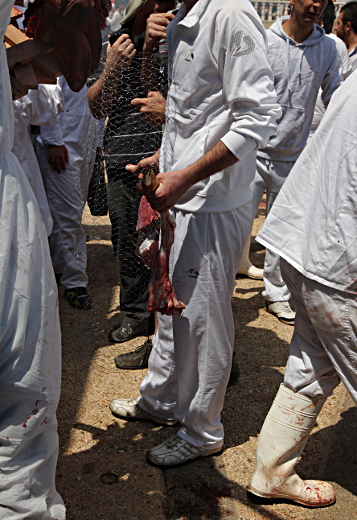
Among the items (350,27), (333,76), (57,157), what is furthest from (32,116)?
(350,27)

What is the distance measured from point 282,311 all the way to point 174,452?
1961 millimetres

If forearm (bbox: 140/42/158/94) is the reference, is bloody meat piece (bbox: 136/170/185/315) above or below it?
below

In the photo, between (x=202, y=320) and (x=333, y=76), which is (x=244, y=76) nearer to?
(x=202, y=320)

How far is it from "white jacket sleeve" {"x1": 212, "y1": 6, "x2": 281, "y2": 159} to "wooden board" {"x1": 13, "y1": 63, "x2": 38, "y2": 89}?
740 millimetres

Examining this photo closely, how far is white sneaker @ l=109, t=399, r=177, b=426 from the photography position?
118 inches

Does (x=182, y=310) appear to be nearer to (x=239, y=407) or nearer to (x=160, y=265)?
(x=160, y=265)

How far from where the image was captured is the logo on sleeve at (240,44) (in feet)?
6.94

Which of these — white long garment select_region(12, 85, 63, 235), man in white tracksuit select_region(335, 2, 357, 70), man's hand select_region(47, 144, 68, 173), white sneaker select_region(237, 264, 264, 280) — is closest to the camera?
white long garment select_region(12, 85, 63, 235)

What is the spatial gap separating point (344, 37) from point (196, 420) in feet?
15.7

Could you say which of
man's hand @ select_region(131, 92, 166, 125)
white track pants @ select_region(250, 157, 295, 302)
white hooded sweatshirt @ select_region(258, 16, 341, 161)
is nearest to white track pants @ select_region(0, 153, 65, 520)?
man's hand @ select_region(131, 92, 166, 125)

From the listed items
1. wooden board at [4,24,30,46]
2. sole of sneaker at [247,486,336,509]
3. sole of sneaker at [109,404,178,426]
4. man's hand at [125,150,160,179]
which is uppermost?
wooden board at [4,24,30,46]

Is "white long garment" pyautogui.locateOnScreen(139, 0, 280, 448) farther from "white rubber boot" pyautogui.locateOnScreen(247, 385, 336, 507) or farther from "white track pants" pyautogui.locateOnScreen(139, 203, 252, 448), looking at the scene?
"white rubber boot" pyautogui.locateOnScreen(247, 385, 336, 507)

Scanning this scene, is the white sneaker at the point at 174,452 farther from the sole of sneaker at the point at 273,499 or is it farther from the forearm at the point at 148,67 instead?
the forearm at the point at 148,67

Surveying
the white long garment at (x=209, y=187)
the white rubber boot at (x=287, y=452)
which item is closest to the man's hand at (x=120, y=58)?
the white long garment at (x=209, y=187)
